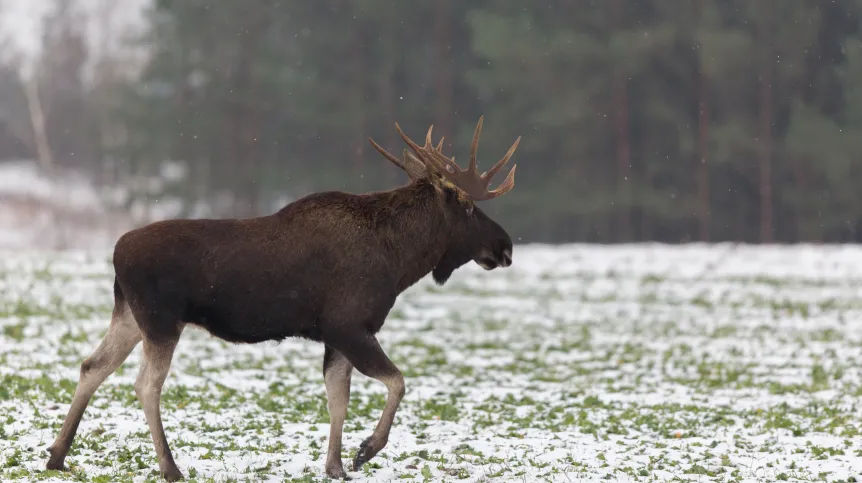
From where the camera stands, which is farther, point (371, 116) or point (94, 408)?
point (371, 116)

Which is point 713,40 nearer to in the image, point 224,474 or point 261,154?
point 261,154

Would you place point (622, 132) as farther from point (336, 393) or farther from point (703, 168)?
point (336, 393)

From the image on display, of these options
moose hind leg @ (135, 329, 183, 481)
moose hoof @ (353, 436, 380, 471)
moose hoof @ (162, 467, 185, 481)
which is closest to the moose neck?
moose hoof @ (353, 436, 380, 471)

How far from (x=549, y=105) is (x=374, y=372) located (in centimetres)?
3077

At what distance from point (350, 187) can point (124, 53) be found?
26.4 meters

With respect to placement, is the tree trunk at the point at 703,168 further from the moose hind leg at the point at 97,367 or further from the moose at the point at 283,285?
the moose hind leg at the point at 97,367

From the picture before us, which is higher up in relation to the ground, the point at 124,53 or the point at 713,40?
the point at 124,53

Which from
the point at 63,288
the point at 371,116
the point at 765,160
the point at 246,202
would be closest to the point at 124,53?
the point at 246,202

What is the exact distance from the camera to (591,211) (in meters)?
37.5

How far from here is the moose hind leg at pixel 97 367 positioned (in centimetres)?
730

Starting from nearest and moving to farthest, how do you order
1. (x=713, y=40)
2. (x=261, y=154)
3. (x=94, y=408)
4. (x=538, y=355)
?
(x=94, y=408) < (x=538, y=355) < (x=713, y=40) < (x=261, y=154)

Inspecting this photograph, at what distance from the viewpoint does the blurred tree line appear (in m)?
35.4

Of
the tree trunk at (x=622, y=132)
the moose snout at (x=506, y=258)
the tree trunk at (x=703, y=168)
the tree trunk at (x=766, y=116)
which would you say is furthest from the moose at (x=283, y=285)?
the tree trunk at (x=703, y=168)

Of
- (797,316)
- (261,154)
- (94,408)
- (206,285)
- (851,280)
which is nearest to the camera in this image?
(206,285)
